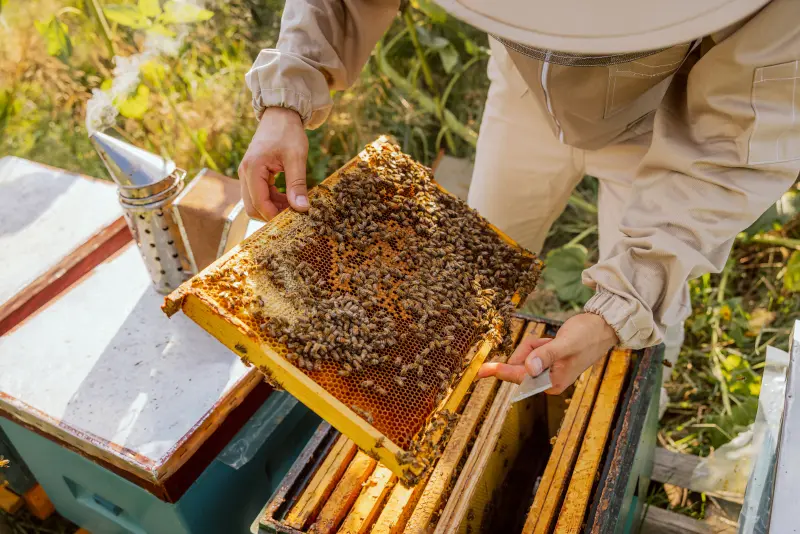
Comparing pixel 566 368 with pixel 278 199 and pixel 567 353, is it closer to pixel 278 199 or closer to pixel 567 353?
pixel 567 353

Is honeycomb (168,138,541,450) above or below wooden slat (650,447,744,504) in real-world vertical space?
below

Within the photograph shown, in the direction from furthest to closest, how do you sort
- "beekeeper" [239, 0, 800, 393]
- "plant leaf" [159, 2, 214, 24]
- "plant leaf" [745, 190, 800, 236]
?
"plant leaf" [745, 190, 800, 236] < "plant leaf" [159, 2, 214, 24] < "beekeeper" [239, 0, 800, 393]

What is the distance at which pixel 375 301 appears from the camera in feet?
5.81

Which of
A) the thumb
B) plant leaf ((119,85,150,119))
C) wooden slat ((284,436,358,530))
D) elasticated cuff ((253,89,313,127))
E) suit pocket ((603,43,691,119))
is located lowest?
wooden slat ((284,436,358,530))

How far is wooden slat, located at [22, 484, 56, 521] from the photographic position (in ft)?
8.83

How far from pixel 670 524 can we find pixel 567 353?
1264 mm

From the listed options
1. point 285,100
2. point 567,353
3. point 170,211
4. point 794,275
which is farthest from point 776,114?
point 794,275

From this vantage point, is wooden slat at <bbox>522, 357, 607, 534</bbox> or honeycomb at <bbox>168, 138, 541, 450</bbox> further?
wooden slat at <bbox>522, 357, 607, 534</bbox>

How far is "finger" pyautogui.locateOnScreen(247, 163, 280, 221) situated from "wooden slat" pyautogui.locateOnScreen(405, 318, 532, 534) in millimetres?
929

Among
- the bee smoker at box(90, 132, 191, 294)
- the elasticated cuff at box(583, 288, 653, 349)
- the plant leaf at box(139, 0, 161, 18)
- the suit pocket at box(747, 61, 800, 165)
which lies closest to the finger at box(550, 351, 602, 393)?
the elasticated cuff at box(583, 288, 653, 349)

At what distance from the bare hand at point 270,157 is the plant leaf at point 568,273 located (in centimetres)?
213

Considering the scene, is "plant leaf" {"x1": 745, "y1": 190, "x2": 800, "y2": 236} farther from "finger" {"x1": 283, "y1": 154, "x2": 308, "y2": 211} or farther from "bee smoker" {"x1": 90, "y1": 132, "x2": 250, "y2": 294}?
"bee smoker" {"x1": 90, "y1": 132, "x2": 250, "y2": 294}

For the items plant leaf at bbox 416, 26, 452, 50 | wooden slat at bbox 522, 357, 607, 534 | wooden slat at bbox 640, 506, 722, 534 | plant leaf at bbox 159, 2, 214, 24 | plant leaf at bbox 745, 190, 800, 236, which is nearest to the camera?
wooden slat at bbox 522, 357, 607, 534

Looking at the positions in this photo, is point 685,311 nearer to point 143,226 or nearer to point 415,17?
point 143,226
